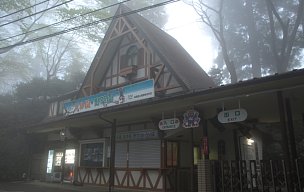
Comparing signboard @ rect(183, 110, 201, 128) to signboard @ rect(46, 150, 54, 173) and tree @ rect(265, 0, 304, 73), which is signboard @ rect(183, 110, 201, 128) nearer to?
signboard @ rect(46, 150, 54, 173)

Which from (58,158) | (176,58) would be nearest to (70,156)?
(58,158)

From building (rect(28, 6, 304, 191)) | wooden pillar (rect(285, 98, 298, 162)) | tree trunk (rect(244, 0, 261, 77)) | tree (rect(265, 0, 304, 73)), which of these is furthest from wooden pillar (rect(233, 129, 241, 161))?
tree trunk (rect(244, 0, 261, 77))

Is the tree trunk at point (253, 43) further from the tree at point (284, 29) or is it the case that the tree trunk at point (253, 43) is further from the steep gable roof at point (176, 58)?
the steep gable roof at point (176, 58)

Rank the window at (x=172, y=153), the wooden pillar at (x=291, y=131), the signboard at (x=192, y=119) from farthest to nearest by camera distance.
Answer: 1. the window at (x=172, y=153)
2. the signboard at (x=192, y=119)
3. the wooden pillar at (x=291, y=131)

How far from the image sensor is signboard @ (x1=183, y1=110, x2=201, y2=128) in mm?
11500

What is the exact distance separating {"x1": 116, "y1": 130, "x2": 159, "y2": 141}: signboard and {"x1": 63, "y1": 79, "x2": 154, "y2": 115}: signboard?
185cm

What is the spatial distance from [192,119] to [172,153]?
415 centimetres

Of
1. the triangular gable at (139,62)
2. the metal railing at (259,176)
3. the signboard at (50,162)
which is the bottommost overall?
the metal railing at (259,176)

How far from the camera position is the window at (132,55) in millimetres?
18858

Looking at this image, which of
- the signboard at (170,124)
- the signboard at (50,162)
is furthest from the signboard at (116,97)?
the signboard at (50,162)

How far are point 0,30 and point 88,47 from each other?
1121cm

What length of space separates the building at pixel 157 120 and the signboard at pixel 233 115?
3 cm

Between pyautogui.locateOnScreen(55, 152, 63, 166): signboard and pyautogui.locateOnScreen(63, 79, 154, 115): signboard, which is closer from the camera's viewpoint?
pyautogui.locateOnScreen(63, 79, 154, 115): signboard

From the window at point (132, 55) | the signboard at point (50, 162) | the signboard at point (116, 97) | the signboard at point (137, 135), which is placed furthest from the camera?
the signboard at point (50, 162)
